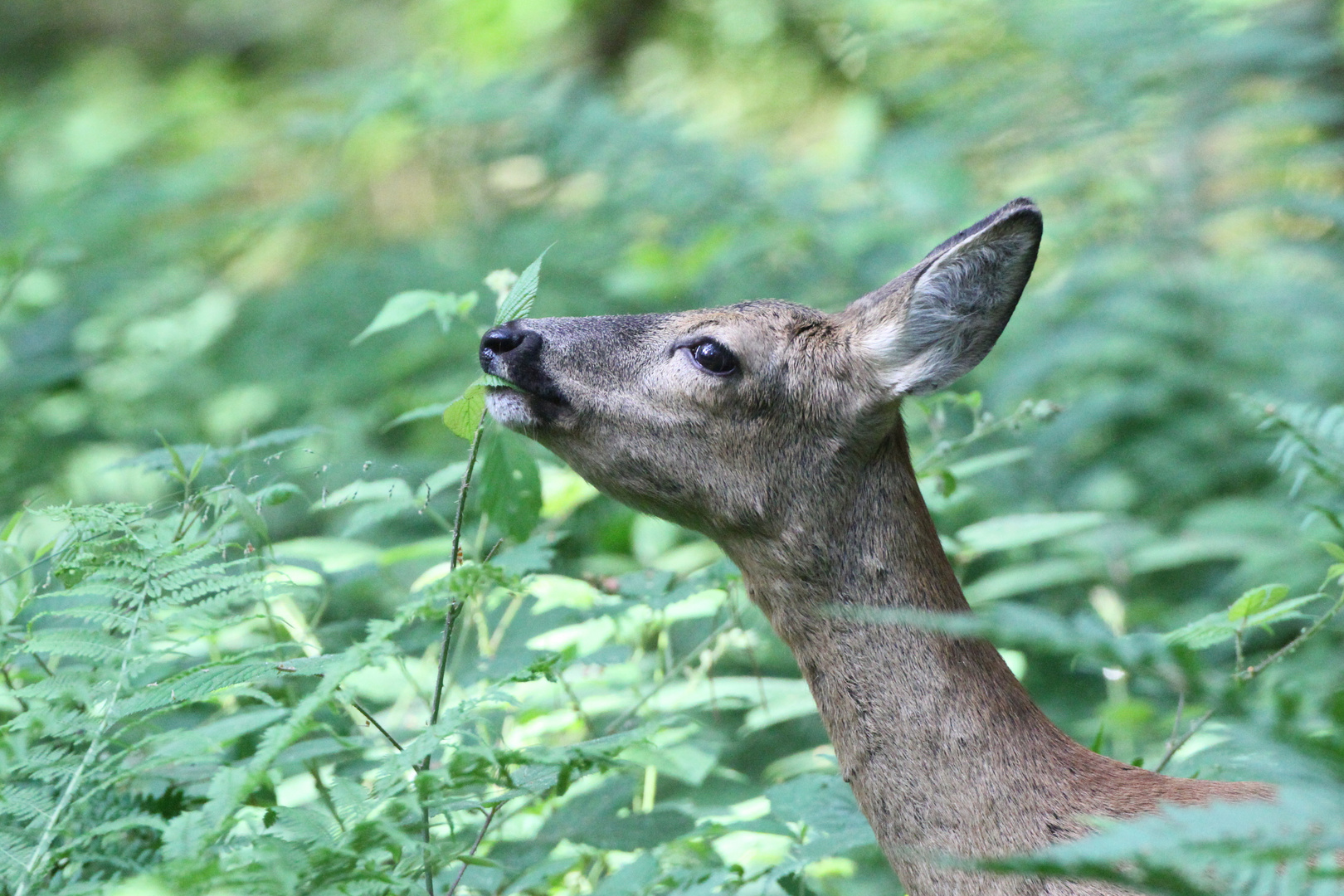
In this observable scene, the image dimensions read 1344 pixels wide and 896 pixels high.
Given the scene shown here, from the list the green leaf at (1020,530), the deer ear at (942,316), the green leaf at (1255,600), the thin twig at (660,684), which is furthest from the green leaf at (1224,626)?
the thin twig at (660,684)

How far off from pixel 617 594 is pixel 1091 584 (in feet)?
7.11

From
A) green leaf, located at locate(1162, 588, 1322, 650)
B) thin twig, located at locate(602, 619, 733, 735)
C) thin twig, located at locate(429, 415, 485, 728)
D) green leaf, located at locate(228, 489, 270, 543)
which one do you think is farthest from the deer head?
green leaf, located at locate(1162, 588, 1322, 650)

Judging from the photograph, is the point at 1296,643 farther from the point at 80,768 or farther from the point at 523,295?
the point at 80,768

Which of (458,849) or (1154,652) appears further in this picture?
(458,849)

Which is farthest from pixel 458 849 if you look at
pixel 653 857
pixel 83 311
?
pixel 83 311

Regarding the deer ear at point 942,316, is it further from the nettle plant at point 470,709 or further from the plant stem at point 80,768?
the plant stem at point 80,768

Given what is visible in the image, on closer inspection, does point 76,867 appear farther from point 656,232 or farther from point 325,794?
point 656,232

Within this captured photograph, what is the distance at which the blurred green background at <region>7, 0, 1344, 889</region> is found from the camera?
4.15 meters

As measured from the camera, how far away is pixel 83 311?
571 centimetres

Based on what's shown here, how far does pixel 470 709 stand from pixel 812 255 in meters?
3.97

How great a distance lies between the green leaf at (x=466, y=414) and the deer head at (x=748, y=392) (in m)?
0.28

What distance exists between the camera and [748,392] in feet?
7.58

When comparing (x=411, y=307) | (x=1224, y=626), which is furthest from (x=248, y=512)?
(x=1224, y=626)

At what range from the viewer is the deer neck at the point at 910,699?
186 centimetres
